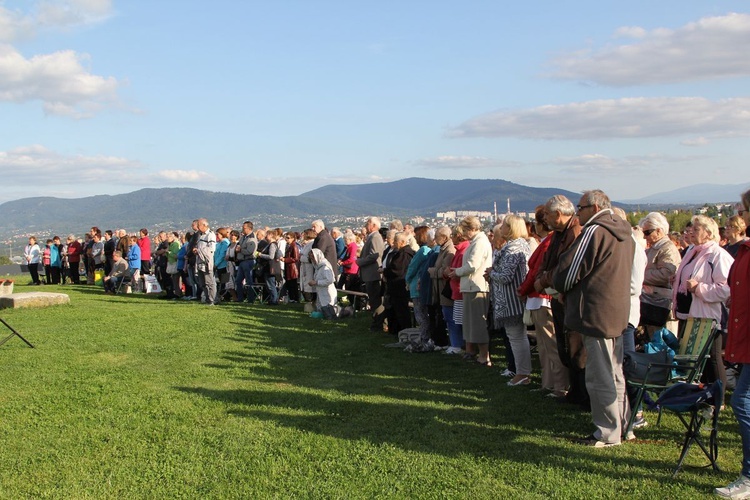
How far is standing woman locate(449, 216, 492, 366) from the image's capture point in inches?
341

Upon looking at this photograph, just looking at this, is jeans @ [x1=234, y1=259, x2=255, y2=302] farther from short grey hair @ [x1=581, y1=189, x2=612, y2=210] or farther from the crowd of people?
short grey hair @ [x1=581, y1=189, x2=612, y2=210]

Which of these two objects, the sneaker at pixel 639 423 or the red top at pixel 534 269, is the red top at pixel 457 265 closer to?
the red top at pixel 534 269

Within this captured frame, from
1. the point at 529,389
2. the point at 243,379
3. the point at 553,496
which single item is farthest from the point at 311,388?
the point at 553,496

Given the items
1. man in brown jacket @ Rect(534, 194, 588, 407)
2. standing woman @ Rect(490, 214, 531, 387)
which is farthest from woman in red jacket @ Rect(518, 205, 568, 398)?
standing woman @ Rect(490, 214, 531, 387)

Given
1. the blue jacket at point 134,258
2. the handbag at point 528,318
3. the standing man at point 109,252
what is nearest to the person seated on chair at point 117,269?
the blue jacket at point 134,258

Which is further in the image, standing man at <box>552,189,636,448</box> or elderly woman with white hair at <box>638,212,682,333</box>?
elderly woman with white hair at <box>638,212,682,333</box>

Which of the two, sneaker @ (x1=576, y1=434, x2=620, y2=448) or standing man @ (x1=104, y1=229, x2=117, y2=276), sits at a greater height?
standing man @ (x1=104, y1=229, x2=117, y2=276)

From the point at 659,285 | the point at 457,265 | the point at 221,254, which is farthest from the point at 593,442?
the point at 221,254

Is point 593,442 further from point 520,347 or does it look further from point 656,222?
point 656,222

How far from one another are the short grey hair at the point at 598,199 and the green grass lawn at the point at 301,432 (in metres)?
2.02

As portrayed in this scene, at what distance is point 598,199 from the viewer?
17.6 ft

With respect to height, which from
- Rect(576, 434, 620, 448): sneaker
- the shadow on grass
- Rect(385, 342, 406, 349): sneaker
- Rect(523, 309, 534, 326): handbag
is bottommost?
Rect(385, 342, 406, 349): sneaker

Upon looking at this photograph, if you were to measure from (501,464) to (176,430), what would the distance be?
3051 millimetres

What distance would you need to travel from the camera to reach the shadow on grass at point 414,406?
5.14 m
